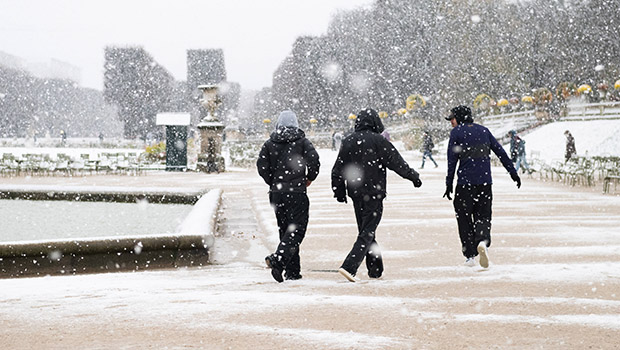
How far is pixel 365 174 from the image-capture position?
6172mm

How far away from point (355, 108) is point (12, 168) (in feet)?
117

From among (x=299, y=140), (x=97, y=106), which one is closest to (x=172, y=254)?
(x=299, y=140)

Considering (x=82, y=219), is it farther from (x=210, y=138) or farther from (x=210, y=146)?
(x=210, y=146)

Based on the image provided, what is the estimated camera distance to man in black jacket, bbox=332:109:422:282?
20.1 ft

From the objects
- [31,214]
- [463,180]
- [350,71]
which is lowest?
[31,214]

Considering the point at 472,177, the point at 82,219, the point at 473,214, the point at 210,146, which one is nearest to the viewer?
the point at 472,177

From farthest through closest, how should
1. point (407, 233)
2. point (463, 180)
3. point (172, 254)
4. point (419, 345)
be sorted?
point (407, 233), point (172, 254), point (463, 180), point (419, 345)

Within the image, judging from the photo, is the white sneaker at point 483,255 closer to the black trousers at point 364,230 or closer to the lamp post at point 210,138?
the black trousers at point 364,230

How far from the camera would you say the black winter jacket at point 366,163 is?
617cm

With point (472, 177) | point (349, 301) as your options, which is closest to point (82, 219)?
point (472, 177)

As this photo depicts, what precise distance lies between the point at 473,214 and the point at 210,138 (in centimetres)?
2113

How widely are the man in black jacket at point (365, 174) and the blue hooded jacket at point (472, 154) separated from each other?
0.83 metres

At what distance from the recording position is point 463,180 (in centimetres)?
688

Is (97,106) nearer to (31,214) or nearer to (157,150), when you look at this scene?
(157,150)
